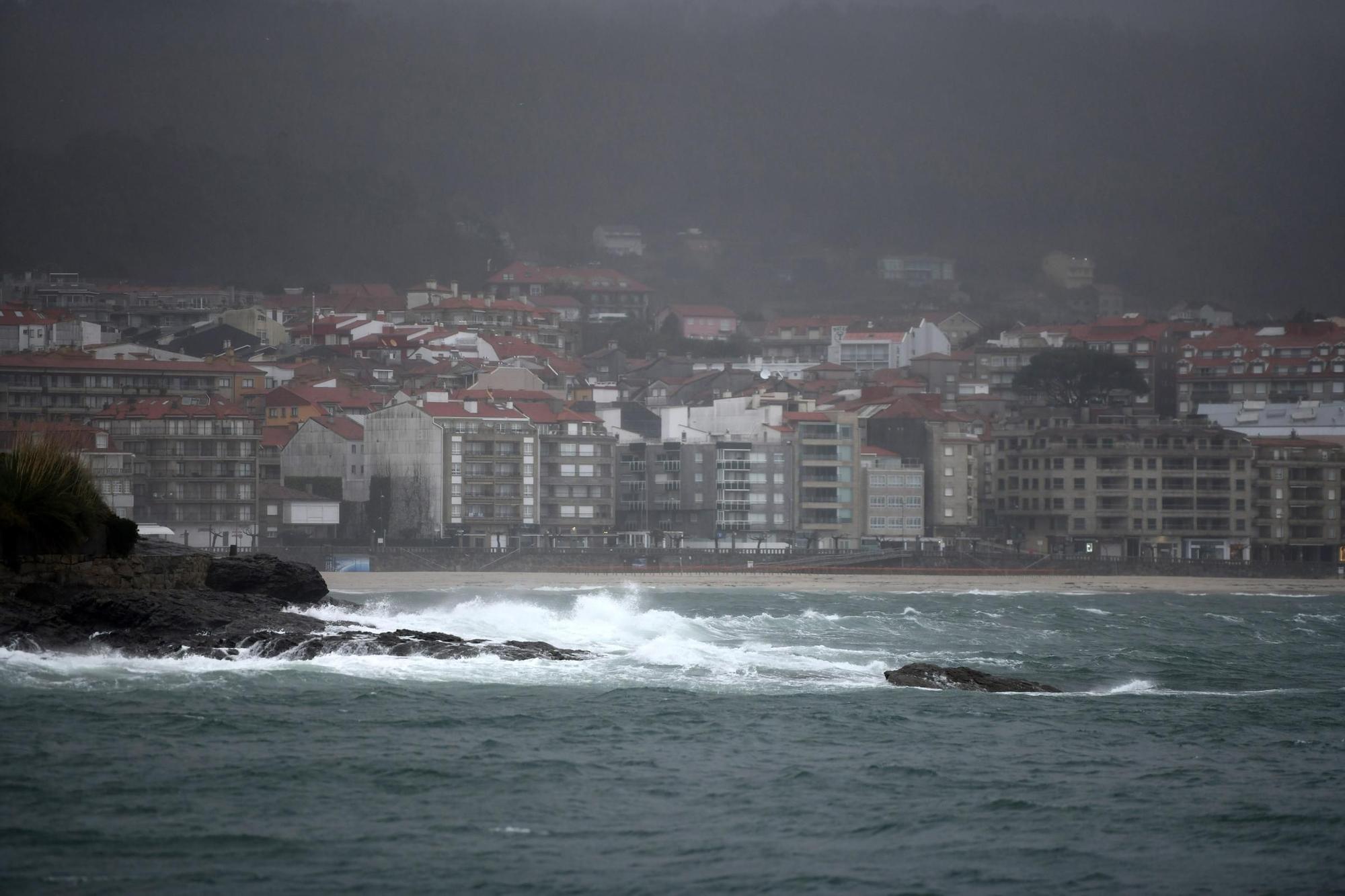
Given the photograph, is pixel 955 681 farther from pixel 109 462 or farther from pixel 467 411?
pixel 467 411

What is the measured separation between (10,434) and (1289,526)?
7431cm

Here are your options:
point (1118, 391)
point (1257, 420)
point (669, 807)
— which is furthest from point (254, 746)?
point (1118, 391)

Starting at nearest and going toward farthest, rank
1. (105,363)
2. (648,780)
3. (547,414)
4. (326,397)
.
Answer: (648,780), (547,414), (105,363), (326,397)

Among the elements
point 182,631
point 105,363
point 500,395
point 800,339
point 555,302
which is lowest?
point 182,631

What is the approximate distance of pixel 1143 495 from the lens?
108m

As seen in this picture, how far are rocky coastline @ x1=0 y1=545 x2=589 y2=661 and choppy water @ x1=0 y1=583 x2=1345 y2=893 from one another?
29.2 inches

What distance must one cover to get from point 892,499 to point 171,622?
80.0 m

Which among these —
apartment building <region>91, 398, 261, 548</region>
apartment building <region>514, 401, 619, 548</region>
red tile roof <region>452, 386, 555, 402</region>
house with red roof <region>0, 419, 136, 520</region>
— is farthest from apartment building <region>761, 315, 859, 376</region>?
house with red roof <region>0, 419, 136, 520</region>

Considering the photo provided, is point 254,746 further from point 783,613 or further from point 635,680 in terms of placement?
point 783,613

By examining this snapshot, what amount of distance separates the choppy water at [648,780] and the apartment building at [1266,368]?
116922mm

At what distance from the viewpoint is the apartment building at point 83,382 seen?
4316 inches

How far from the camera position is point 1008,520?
368ft

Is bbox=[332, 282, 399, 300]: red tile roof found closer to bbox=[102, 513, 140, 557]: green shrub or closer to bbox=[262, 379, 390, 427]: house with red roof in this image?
bbox=[262, 379, 390, 427]: house with red roof

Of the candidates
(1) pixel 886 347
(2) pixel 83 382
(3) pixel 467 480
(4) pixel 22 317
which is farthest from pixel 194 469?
(1) pixel 886 347
